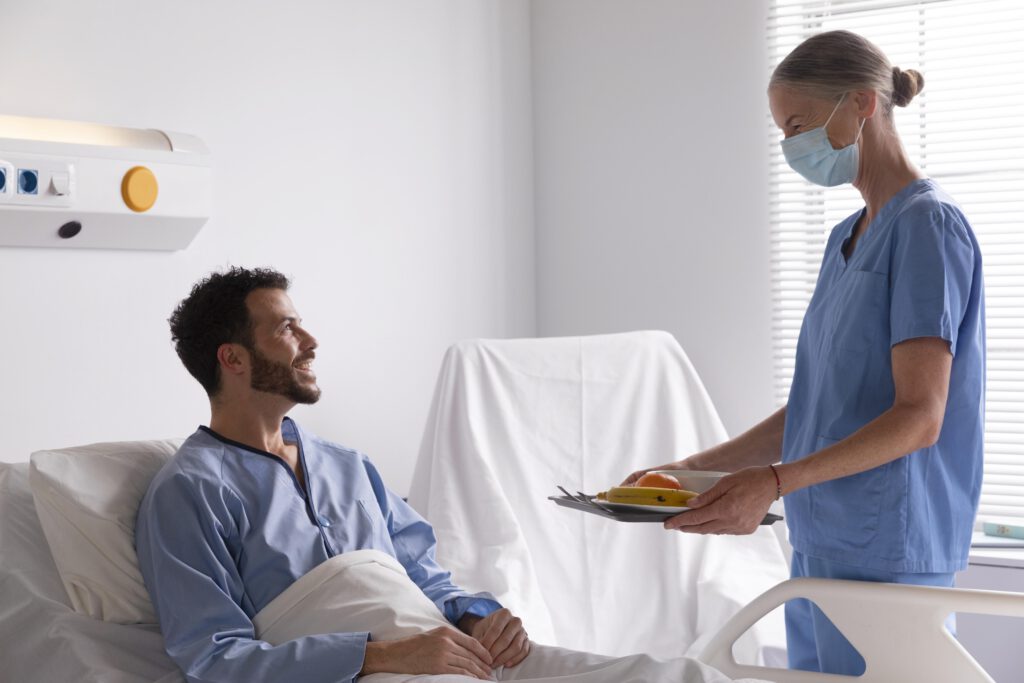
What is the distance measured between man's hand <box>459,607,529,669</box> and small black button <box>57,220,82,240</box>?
969mm

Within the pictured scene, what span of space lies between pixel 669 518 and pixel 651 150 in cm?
187

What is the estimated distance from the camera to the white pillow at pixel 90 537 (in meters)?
1.64

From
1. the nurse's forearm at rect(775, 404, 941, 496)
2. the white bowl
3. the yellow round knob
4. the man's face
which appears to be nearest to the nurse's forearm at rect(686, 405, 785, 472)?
the white bowl

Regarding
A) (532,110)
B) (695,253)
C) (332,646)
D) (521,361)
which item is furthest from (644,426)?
(332,646)

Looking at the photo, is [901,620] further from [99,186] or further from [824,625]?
[99,186]

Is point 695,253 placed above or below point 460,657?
above

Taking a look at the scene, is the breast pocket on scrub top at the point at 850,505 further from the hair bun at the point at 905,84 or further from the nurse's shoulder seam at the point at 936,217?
the hair bun at the point at 905,84

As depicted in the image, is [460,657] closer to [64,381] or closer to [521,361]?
[64,381]

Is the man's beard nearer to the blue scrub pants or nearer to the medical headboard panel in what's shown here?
the medical headboard panel

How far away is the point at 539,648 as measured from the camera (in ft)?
5.86

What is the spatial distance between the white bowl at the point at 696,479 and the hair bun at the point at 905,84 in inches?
26.3

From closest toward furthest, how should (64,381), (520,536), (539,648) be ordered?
(539,648) → (64,381) → (520,536)

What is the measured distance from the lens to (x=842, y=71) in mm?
1715

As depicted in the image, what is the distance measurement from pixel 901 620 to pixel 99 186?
1478 mm
